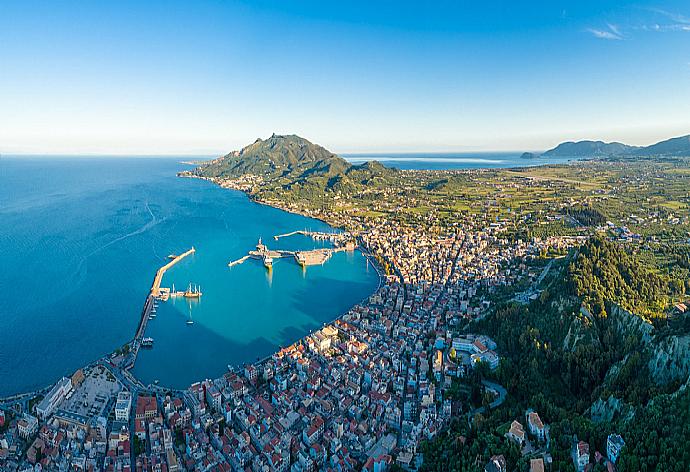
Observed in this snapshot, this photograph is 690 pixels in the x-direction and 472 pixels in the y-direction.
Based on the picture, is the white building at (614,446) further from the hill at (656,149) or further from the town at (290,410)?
the hill at (656,149)

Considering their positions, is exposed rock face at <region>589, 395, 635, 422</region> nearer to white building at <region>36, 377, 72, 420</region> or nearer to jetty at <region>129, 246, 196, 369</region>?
jetty at <region>129, 246, 196, 369</region>

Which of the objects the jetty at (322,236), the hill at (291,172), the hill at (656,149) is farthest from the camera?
the hill at (656,149)

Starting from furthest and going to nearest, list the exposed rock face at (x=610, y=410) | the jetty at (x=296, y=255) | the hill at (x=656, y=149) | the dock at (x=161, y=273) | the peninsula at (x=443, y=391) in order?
the hill at (x=656, y=149), the jetty at (x=296, y=255), the dock at (x=161, y=273), the peninsula at (x=443, y=391), the exposed rock face at (x=610, y=410)

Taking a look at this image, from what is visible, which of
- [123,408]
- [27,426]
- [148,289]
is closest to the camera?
[27,426]

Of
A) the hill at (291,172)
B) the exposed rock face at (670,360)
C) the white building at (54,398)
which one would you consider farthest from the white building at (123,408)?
the hill at (291,172)

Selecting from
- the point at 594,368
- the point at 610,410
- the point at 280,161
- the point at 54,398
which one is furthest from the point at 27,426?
the point at 280,161

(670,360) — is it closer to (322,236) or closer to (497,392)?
(497,392)
